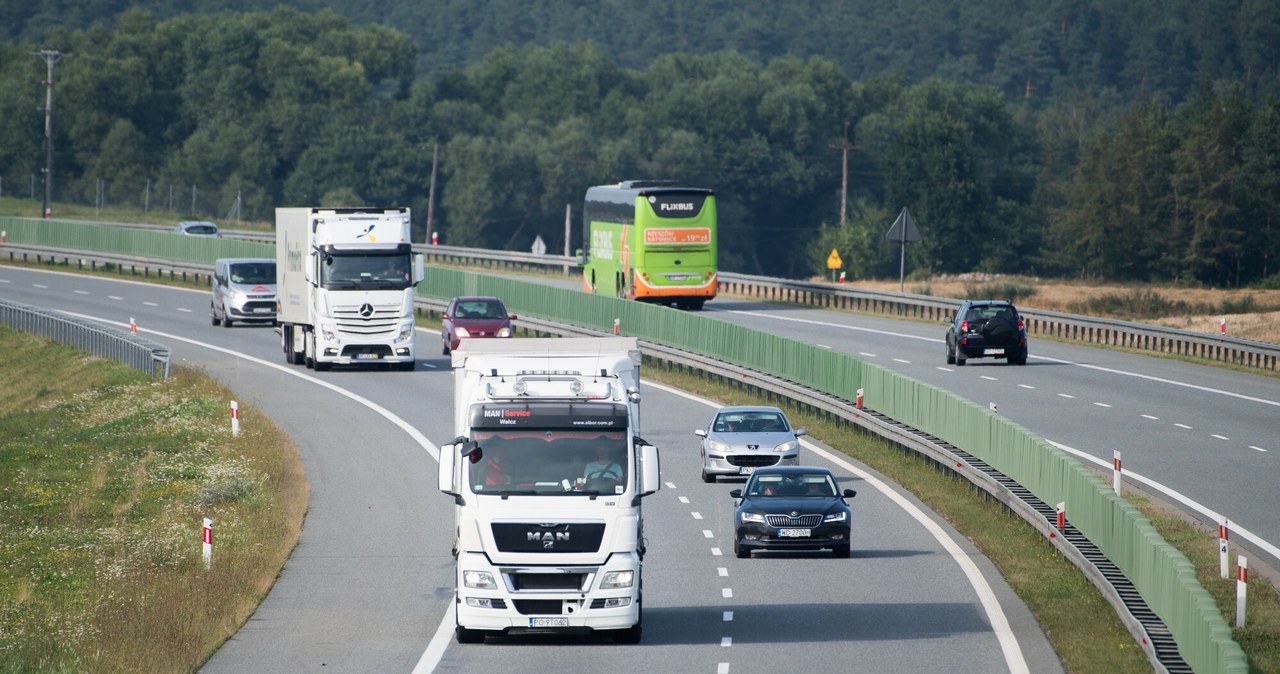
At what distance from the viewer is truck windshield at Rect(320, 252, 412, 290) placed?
4400 centimetres

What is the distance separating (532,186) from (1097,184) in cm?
3978

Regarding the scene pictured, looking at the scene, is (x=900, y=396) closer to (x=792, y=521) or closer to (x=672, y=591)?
(x=792, y=521)

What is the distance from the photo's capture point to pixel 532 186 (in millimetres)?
128375

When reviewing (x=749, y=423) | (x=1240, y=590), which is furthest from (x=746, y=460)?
(x=1240, y=590)

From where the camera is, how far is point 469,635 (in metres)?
18.8

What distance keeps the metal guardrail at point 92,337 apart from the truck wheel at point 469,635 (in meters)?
27.1

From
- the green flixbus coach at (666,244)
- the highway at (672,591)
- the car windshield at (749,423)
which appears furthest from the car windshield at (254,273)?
the car windshield at (749,423)

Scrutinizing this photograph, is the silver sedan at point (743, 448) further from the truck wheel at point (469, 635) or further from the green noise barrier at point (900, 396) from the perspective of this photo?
the truck wheel at point (469, 635)

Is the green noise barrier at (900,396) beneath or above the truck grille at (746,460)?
above

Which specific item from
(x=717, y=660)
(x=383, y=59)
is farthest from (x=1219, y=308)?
(x=383, y=59)

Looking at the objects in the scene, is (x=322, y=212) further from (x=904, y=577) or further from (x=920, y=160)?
(x=920, y=160)

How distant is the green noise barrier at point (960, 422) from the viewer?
17031mm

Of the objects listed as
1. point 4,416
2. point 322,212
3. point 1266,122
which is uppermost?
point 1266,122

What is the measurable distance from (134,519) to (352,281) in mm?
15971
